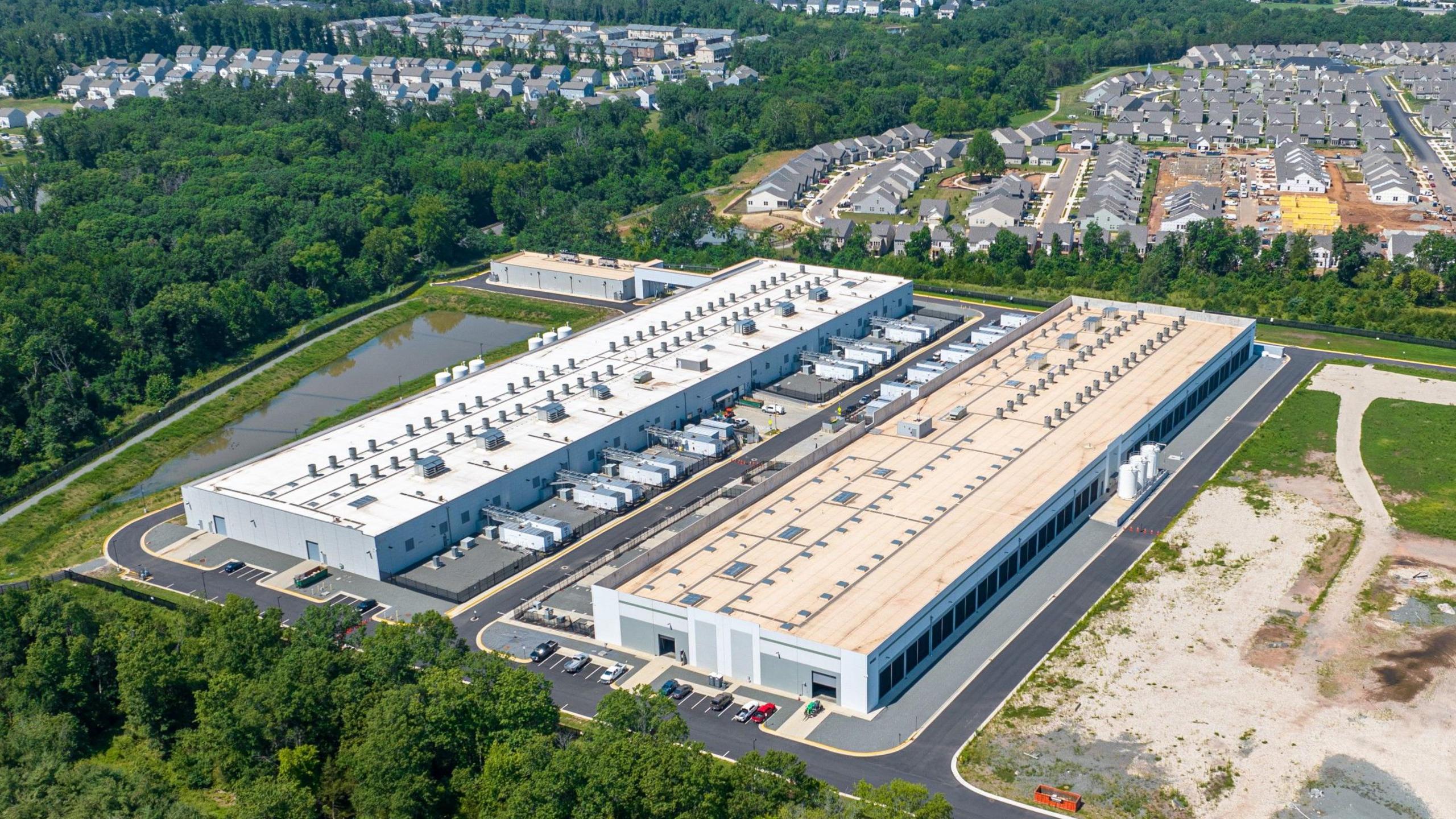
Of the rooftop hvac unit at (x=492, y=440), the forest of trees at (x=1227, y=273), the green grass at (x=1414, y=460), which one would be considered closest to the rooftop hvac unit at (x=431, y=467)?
the rooftop hvac unit at (x=492, y=440)

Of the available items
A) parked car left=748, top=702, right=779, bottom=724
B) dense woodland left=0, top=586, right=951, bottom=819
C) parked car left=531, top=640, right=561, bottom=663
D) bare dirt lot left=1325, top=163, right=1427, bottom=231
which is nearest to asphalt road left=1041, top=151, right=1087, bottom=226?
bare dirt lot left=1325, top=163, right=1427, bottom=231

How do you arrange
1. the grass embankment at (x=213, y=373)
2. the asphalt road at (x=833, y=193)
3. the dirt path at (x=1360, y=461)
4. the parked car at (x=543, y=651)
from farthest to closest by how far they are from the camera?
the asphalt road at (x=833, y=193), the grass embankment at (x=213, y=373), the dirt path at (x=1360, y=461), the parked car at (x=543, y=651)

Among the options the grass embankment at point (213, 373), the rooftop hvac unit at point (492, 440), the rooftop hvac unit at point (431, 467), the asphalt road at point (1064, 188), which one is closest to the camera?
the rooftop hvac unit at point (431, 467)

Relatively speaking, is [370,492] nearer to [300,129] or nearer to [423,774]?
[423,774]

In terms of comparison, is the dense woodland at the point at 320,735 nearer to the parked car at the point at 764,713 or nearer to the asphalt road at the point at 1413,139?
the parked car at the point at 764,713

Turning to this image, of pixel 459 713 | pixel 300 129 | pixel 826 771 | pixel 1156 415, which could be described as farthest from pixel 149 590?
pixel 300 129

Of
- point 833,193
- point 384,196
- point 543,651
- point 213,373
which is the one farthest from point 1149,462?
point 384,196
